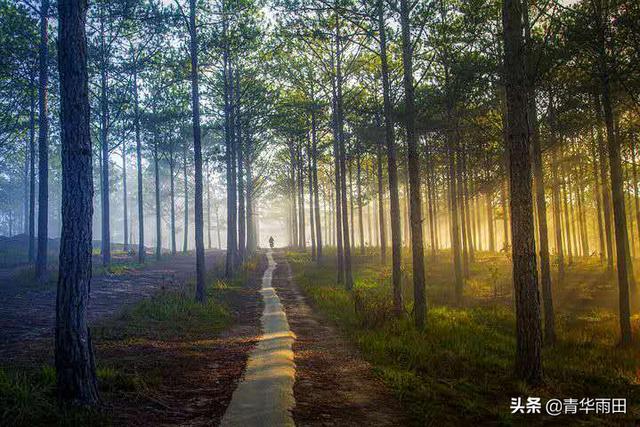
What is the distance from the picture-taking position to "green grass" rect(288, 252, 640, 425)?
5484 mm

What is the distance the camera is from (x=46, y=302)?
43.3 feet

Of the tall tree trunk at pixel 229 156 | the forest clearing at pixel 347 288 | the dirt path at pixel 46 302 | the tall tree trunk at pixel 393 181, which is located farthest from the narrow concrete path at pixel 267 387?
the tall tree trunk at pixel 229 156

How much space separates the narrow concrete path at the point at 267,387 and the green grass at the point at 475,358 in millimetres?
1605

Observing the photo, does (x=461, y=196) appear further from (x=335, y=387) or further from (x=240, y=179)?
(x=335, y=387)

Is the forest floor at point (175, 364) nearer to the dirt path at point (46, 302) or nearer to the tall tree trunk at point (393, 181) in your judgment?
the dirt path at point (46, 302)

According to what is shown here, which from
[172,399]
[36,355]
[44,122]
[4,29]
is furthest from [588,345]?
[4,29]

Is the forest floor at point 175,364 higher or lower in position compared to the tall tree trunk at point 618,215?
lower

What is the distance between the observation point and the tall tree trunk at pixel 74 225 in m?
5.11

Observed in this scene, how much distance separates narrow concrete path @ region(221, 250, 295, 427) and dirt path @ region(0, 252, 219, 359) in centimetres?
466

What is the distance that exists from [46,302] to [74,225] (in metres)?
10.3

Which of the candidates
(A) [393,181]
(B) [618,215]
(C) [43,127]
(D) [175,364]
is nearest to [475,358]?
(A) [393,181]

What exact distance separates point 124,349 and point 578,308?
16.3 meters

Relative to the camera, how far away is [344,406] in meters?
5.47

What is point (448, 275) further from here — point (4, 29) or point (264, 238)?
point (264, 238)
